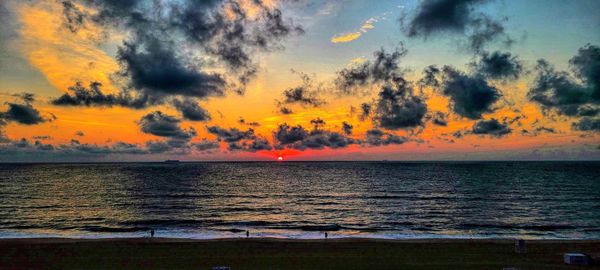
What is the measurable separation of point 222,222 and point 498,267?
37.9m

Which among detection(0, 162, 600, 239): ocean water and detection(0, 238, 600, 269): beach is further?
detection(0, 162, 600, 239): ocean water

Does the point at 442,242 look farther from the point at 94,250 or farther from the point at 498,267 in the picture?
the point at 94,250

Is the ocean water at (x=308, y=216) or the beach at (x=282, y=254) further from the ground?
the beach at (x=282, y=254)

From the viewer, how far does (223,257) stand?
108ft

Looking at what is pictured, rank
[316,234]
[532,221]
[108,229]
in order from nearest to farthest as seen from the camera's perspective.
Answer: [316,234] < [108,229] < [532,221]

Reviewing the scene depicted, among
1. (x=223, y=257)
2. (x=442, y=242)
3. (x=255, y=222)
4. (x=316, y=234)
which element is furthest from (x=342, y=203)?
(x=223, y=257)

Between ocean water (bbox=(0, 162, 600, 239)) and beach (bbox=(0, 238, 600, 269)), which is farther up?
beach (bbox=(0, 238, 600, 269))

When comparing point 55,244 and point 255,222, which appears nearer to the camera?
point 55,244

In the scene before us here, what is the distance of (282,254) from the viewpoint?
3394 cm

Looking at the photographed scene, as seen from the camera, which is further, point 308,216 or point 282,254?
point 308,216

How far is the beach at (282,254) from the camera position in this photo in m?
30.3

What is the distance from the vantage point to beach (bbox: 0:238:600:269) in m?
30.3

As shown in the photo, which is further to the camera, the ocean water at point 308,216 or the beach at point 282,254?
the ocean water at point 308,216

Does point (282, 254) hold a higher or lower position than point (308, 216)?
higher
